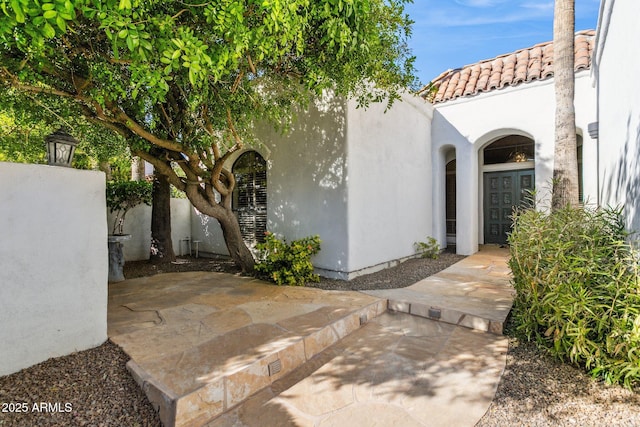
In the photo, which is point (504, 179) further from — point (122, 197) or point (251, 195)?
point (122, 197)

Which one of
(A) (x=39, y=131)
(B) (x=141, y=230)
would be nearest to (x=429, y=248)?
(B) (x=141, y=230)

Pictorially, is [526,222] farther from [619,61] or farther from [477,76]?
[477,76]

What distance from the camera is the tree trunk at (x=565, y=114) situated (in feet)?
16.5

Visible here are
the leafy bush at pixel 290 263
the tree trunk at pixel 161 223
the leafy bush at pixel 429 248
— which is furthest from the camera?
the leafy bush at pixel 429 248

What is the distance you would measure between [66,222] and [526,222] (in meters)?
5.28

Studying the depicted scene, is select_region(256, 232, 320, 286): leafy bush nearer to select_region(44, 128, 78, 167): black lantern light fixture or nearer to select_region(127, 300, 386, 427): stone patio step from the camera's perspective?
select_region(127, 300, 386, 427): stone patio step

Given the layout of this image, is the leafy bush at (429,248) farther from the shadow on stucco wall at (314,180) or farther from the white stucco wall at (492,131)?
the shadow on stucco wall at (314,180)

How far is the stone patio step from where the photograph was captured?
8.32 ft

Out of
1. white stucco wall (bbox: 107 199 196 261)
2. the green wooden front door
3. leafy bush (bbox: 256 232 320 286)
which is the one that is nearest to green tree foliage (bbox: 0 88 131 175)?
white stucco wall (bbox: 107 199 196 261)

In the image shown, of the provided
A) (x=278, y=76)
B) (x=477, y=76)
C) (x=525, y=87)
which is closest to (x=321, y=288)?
(x=278, y=76)

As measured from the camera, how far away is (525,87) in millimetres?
8469

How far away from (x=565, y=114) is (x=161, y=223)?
9.10m

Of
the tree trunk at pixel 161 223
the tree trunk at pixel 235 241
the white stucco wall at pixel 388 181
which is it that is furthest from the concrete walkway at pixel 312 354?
the tree trunk at pixel 161 223

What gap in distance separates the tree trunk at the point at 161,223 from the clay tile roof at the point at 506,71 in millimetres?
7454
